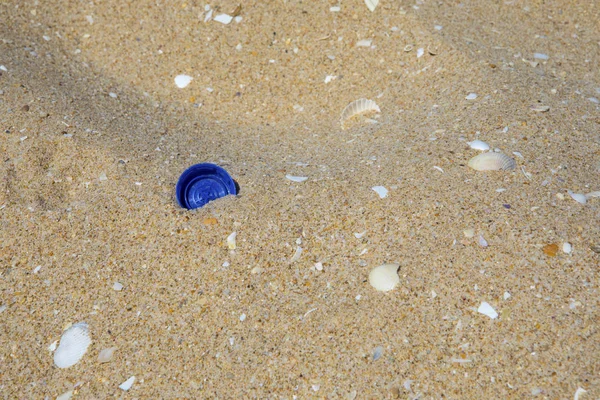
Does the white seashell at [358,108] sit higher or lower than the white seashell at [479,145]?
lower

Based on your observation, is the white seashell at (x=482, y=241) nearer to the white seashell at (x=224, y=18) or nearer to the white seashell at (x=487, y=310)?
the white seashell at (x=487, y=310)

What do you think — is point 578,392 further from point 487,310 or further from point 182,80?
point 182,80

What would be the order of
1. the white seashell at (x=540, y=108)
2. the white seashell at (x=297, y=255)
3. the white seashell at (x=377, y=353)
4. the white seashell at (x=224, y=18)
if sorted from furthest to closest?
the white seashell at (x=224, y=18) → the white seashell at (x=540, y=108) → the white seashell at (x=297, y=255) → the white seashell at (x=377, y=353)

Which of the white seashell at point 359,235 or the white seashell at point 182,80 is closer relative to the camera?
the white seashell at point 359,235

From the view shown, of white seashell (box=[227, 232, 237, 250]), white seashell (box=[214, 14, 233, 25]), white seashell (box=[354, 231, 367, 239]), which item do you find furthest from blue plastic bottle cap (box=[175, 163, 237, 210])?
white seashell (box=[214, 14, 233, 25])

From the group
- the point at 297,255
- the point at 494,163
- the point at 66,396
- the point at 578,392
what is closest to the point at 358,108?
the point at 494,163

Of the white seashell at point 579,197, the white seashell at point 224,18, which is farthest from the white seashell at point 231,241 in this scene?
the white seashell at point 224,18
